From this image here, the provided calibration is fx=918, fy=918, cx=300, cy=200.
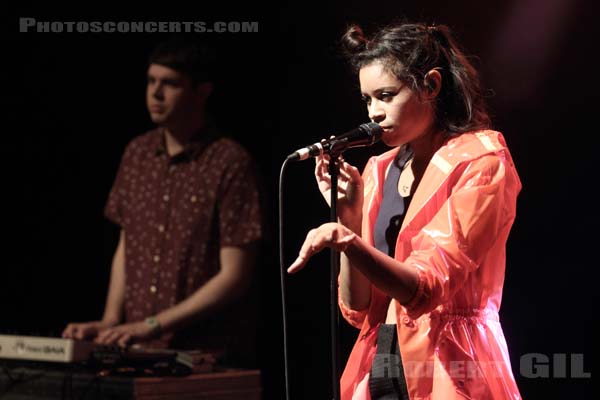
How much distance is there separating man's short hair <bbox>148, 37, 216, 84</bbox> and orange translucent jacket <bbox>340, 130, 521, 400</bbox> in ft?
5.23

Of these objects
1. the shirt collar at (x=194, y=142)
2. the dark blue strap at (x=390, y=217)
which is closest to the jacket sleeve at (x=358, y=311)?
the dark blue strap at (x=390, y=217)

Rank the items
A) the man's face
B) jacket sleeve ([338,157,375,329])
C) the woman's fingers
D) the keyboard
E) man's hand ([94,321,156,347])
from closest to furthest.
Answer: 1. the woman's fingers
2. jacket sleeve ([338,157,375,329])
3. the keyboard
4. man's hand ([94,321,156,347])
5. the man's face

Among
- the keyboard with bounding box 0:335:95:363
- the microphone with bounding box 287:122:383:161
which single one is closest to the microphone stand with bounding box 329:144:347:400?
the microphone with bounding box 287:122:383:161

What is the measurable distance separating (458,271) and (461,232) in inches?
3.3

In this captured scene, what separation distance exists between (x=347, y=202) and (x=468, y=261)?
319 millimetres

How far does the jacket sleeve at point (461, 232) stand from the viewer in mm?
1845

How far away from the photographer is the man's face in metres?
3.46

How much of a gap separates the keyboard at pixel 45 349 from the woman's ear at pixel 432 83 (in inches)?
62.0

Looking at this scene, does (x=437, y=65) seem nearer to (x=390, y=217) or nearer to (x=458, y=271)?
(x=390, y=217)

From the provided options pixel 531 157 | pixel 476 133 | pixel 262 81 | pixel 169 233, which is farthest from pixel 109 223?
pixel 476 133

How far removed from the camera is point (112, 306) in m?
3.43

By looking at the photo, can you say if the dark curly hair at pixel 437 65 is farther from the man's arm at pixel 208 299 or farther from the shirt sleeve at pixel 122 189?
the shirt sleeve at pixel 122 189

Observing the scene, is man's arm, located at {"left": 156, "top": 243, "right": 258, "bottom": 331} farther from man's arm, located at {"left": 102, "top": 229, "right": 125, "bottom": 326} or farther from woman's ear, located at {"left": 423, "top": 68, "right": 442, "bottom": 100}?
woman's ear, located at {"left": 423, "top": 68, "right": 442, "bottom": 100}

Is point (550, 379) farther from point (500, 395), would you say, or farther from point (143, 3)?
point (143, 3)
